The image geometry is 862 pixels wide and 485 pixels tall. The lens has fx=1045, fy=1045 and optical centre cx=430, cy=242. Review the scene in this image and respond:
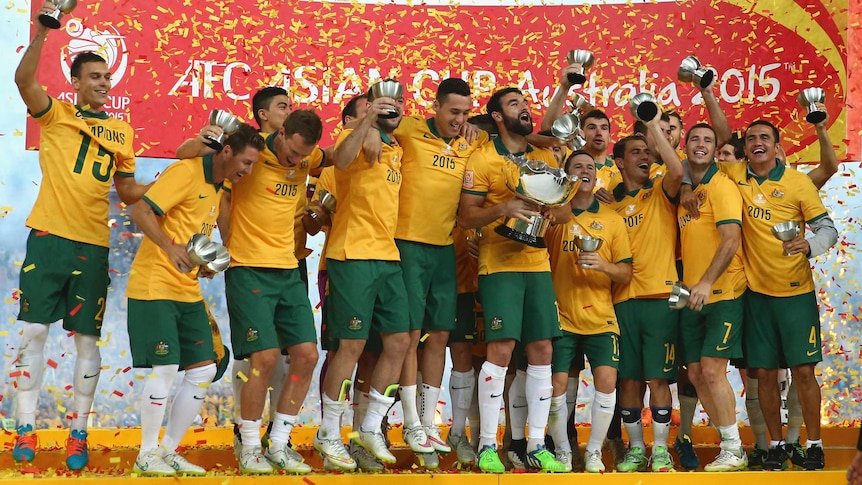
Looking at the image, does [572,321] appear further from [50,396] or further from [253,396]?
[50,396]

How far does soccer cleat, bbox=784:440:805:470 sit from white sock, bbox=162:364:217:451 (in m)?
3.71

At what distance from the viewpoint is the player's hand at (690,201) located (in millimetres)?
6684

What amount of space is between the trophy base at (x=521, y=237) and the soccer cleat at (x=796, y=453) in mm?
2216

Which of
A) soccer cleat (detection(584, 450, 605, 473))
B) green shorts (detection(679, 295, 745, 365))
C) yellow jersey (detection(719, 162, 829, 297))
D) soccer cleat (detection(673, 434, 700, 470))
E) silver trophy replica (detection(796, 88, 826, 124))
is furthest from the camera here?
soccer cleat (detection(673, 434, 700, 470))

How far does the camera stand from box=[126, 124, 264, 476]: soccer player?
5617 mm

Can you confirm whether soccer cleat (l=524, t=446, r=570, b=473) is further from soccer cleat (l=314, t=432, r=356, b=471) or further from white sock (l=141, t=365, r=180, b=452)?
white sock (l=141, t=365, r=180, b=452)

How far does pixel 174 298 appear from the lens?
5711 millimetres

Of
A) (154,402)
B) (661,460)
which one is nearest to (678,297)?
(661,460)

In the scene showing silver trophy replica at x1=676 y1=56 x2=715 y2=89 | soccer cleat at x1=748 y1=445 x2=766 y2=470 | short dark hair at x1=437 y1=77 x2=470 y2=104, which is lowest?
soccer cleat at x1=748 y1=445 x2=766 y2=470

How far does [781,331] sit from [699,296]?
2.32 feet

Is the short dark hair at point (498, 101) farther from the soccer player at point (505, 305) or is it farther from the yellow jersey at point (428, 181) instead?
the yellow jersey at point (428, 181)

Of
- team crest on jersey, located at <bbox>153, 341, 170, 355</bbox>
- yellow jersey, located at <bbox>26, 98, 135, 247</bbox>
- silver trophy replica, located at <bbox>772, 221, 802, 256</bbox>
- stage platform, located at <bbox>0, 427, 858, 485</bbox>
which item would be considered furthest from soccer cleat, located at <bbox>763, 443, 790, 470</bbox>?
yellow jersey, located at <bbox>26, 98, 135, 247</bbox>

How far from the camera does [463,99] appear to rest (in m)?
6.34

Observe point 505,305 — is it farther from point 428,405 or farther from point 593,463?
point 593,463
